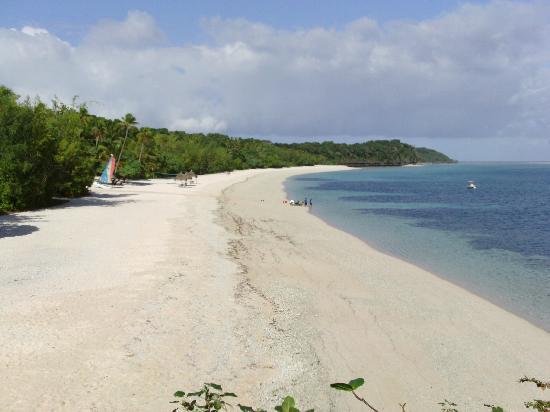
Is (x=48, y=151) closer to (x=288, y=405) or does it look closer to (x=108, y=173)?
(x=108, y=173)

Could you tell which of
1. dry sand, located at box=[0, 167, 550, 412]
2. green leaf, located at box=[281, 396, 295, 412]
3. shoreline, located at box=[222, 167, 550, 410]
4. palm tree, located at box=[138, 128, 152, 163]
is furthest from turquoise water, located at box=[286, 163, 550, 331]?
palm tree, located at box=[138, 128, 152, 163]

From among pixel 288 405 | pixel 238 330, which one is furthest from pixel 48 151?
pixel 288 405

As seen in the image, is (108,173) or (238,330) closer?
(238,330)

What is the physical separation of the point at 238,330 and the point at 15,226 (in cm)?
1799

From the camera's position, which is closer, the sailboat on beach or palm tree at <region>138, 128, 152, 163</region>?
the sailboat on beach

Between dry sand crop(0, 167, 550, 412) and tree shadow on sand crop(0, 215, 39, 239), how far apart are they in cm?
116

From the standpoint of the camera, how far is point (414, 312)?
14.4 metres

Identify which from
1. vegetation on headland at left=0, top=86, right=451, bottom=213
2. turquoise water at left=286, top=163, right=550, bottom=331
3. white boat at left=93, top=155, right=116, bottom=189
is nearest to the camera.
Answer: turquoise water at left=286, top=163, right=550, bottom=331

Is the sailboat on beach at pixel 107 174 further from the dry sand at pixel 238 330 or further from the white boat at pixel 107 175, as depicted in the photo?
the dry sand at pixel 238 330

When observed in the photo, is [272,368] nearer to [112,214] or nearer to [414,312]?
[414,312]

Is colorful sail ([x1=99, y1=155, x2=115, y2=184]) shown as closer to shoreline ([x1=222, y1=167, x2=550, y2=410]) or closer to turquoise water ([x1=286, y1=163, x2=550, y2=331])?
turquoise water ([x1=286, y1=163, x2=550, y2=331])

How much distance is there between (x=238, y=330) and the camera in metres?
11.8

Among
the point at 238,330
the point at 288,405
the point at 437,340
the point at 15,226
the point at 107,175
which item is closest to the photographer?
the point at 288,405

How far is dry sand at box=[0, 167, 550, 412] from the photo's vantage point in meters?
9.00
